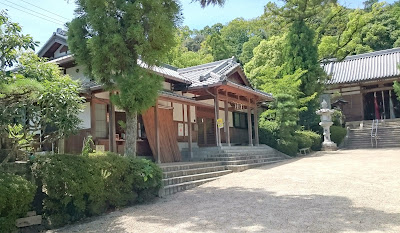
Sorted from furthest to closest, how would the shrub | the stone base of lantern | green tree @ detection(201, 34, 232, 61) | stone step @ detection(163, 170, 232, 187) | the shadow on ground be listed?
green tree @ detection(201, 34, 232, 61) → the stone base of lantern → the shrub → stone step @ detection(163, 170, 232, 187) → the shadow on ground

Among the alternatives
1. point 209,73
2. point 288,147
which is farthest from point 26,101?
point 288,147

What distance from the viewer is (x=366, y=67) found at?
29.9m

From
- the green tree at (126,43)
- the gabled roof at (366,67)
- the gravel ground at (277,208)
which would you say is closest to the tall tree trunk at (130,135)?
the green tree at (126,43)

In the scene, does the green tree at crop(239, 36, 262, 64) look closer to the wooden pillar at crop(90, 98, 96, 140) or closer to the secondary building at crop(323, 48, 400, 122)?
the secondary building at crop(323, 48, 400, 122)

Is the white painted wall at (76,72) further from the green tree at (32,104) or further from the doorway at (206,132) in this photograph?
the doorway at (206,132)

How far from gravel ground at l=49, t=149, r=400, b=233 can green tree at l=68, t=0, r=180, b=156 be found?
2.44 metres

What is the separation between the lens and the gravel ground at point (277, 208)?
574 centimetres

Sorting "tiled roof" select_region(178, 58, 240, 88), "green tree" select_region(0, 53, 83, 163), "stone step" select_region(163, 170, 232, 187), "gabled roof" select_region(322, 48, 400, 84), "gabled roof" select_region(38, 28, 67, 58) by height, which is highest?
"gabled roof" select_region(322, 48, 400, 84)

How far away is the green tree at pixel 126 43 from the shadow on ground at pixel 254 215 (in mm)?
2350

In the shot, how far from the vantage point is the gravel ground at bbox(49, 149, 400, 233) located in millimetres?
5740

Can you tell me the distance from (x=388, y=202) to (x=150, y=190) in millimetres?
5415

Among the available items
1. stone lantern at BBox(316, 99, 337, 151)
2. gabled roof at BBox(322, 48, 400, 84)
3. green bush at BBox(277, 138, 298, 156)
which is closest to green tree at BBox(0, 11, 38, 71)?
green bush at BBox(277, 138, 298, 156)

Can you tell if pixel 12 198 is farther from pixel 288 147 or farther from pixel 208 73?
pixel 288 147

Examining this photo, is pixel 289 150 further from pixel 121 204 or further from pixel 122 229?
pixel 122 229
